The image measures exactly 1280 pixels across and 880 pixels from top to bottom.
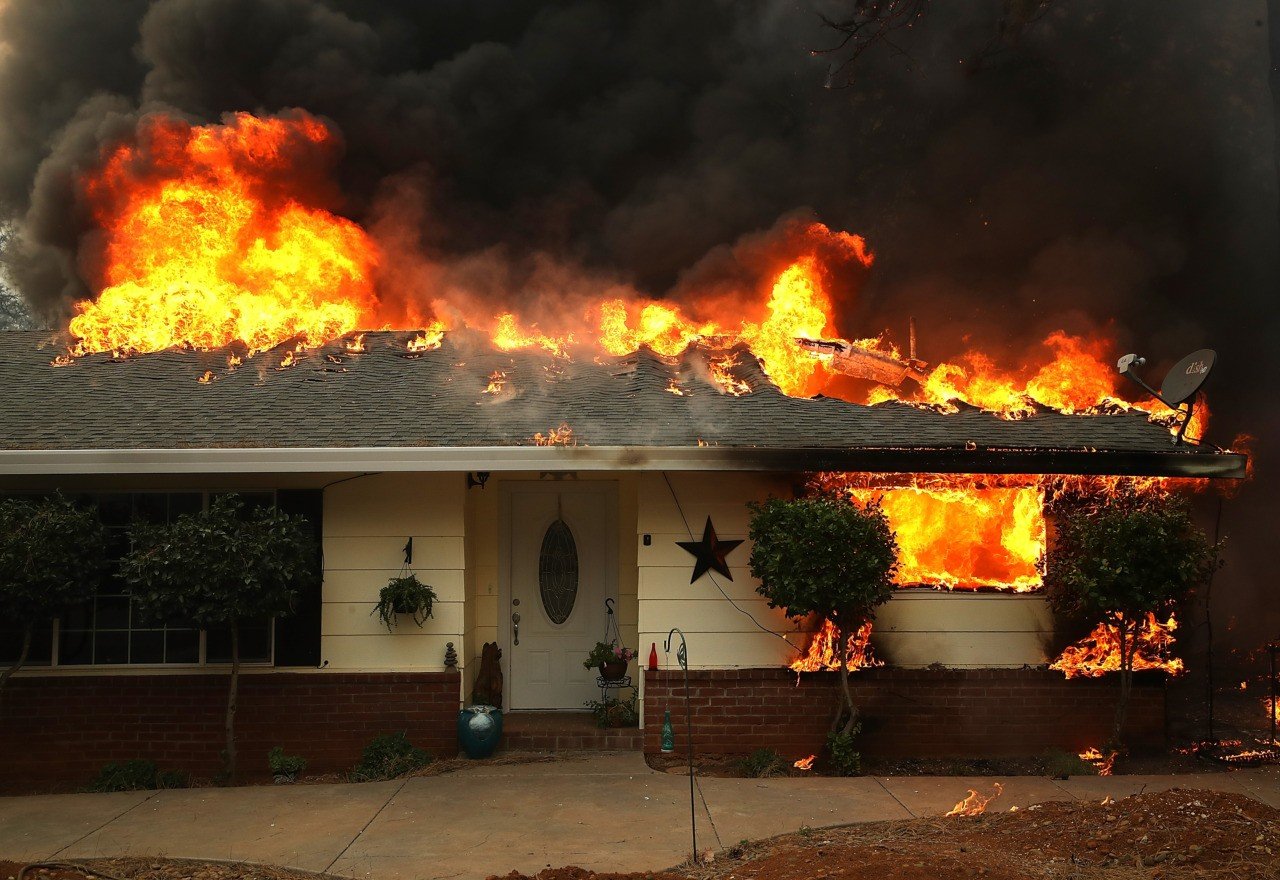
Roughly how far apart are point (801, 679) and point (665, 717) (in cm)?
121

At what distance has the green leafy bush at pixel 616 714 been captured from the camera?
29.2 ft

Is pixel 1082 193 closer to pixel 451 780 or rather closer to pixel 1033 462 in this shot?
pixel 1033 462

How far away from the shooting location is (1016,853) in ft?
18.3

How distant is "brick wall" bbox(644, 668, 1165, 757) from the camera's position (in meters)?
8.45

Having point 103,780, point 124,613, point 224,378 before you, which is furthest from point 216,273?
point 103,780

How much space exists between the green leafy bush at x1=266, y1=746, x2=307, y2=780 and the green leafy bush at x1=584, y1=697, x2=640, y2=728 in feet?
8.40

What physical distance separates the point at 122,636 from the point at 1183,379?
954 cm

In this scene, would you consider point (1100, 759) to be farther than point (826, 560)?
Yes

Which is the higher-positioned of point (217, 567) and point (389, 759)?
point (217, 567)

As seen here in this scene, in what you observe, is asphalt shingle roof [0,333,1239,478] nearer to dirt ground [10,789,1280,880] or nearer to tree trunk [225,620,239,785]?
tree trunk [225,620,239,785]

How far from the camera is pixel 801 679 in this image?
850 centimetres

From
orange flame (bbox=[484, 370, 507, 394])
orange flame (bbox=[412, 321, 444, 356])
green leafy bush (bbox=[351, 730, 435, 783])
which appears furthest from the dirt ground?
orange flame (bbox=[412, 321, 444, 356])

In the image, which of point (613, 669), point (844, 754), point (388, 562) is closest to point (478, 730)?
point (613, 669)

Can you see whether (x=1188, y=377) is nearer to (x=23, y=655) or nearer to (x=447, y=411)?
(x=447, y=411)
